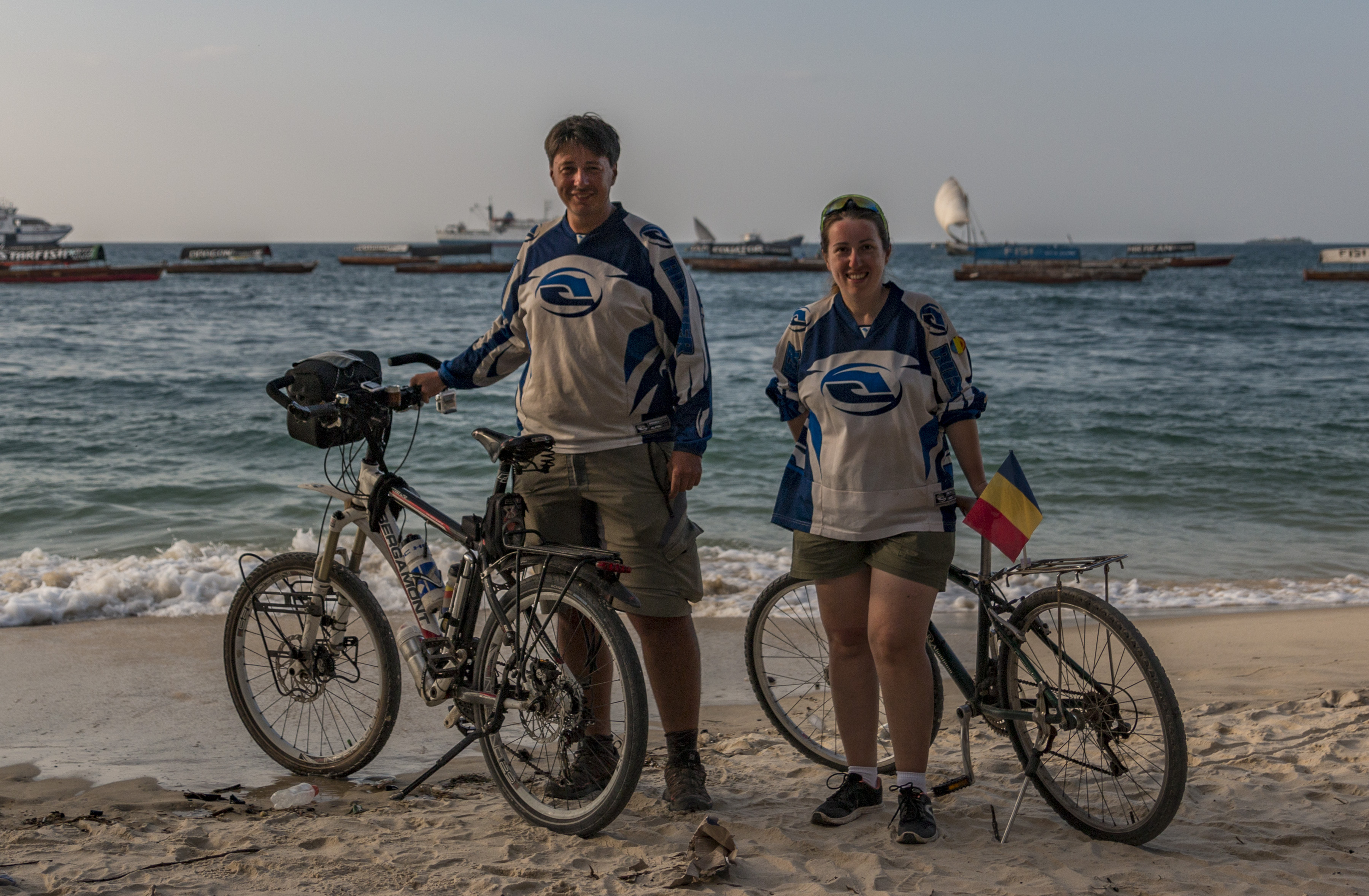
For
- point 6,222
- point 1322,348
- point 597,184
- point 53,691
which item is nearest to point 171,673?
point 53,691

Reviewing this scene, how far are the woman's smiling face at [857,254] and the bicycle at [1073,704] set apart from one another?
2.43ft

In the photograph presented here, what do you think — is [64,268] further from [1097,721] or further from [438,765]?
[1097,721]

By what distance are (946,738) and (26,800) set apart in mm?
2910

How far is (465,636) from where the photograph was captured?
2961 millimetres

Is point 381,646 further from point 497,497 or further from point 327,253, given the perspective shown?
point 327,253

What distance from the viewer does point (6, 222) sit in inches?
3044

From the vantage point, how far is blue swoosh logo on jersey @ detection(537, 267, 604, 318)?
287 cm

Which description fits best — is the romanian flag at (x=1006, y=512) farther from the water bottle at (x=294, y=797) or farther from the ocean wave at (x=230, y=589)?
the ocean wave at (x=230, y=589)

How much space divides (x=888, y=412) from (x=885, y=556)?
37 cm

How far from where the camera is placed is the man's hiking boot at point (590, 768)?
279 centimetres

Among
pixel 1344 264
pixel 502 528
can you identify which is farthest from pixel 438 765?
pixel 1344 264

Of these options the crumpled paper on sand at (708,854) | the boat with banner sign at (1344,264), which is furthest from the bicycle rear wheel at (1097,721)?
the boat with banner sign at (1344,264)

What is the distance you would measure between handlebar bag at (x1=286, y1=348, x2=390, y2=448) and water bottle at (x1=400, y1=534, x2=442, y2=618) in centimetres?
36

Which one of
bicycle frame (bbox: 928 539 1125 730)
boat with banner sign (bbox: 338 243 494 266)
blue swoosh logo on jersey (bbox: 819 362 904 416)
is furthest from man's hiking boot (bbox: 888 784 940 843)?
boat with banner sign (bbox: 338 243 494 266)
